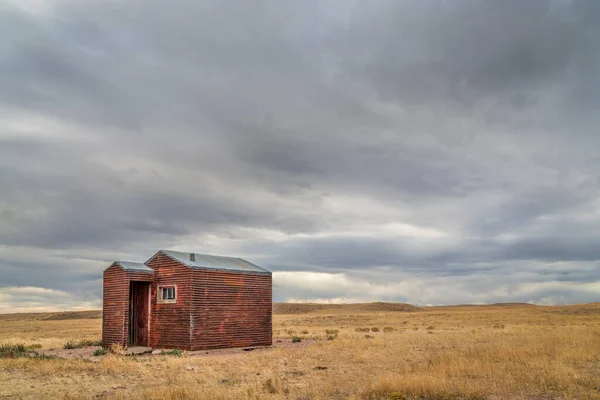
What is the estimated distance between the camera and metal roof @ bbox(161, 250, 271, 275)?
94.5 ft

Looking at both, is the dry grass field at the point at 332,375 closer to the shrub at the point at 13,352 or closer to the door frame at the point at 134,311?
the shrub at the point at 13,352

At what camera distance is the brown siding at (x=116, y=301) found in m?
28.5

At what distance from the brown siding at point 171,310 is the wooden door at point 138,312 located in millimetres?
844

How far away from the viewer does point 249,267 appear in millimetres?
32188

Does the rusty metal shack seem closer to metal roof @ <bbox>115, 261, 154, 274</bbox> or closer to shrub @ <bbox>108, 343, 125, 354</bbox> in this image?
metal roof @ <bbox>115, 261, 154, 274</bbox>

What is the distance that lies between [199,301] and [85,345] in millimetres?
11117

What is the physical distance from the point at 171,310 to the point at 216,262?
13.2 ft

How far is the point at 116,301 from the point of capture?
28.9 m

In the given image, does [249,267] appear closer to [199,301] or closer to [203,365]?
[199,301]

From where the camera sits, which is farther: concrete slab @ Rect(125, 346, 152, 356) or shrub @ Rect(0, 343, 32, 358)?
concrete slab @ Rect(125, 346, 152, 356)

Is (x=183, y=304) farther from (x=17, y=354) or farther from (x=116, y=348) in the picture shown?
(x=17, y=354)

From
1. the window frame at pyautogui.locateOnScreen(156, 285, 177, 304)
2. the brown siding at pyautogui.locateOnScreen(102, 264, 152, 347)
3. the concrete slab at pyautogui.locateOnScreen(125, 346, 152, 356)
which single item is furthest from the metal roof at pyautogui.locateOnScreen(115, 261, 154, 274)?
the concrete slab at pyautogui.locateOnScreen(125, 346, 152, 356)

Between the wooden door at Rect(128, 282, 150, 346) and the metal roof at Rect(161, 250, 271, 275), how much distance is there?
8.92ft

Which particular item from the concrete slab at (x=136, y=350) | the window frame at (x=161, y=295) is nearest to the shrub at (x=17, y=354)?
the concrete slab at (x=136, y=350)
